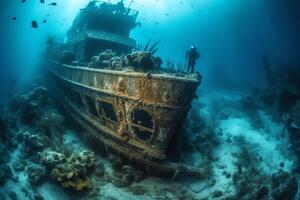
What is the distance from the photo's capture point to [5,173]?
23.2 ft

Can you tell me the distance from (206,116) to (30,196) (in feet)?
35.6

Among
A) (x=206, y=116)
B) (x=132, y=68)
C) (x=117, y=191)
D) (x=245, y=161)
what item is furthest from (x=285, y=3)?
(x=117, y=191)

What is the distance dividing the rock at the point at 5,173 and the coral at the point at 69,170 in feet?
A: 3.10

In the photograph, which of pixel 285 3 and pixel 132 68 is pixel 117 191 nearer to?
pixel 132 68

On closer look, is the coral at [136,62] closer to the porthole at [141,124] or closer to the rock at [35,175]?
the porthole at [141,124]

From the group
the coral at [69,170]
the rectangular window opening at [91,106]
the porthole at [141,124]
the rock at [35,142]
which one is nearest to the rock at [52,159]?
the coral at [69,170]

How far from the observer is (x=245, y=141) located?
1160 cm

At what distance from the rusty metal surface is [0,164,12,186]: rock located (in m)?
3.24

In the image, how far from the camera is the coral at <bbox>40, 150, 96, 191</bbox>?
23.0 feet

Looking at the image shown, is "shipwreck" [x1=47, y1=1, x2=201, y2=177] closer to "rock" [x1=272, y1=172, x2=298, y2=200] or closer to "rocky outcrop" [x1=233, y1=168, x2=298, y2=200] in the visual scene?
"rocky outcrop" [x1=233, y1=168, x2=298, y2=200]

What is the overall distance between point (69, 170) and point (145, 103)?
2921 millimetres

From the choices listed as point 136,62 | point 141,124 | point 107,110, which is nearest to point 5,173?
point 107,110

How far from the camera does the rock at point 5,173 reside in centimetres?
685

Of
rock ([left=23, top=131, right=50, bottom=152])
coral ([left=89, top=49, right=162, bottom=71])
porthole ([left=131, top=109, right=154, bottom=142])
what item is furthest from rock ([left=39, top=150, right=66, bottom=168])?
coral ([left=89, top=49, right=162, bottom=71])
